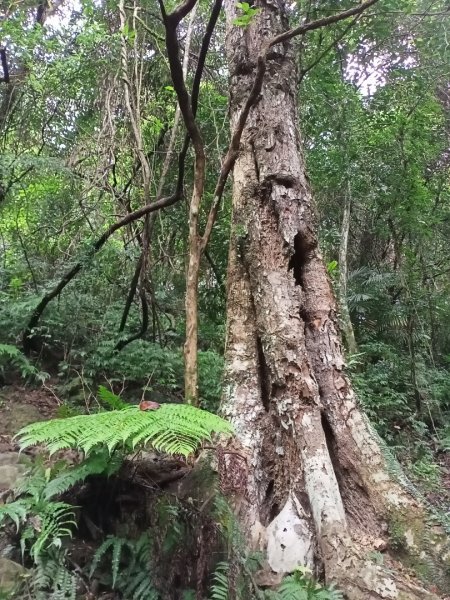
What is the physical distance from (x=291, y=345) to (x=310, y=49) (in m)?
5.12

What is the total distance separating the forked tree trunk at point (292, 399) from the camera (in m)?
2.30

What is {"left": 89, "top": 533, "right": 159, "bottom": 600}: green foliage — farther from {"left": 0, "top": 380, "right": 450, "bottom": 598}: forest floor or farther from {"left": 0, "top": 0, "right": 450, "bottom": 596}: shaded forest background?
{"left": 0, "top": 0, "right": 450, "bottom": 596}: shaded forest background

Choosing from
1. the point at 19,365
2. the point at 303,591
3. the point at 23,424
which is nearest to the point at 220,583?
the point at 303,591

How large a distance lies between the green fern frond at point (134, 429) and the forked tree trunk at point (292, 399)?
557mm

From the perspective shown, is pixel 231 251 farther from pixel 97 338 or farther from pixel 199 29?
pixel 199 29

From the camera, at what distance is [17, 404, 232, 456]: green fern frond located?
6.30 ft

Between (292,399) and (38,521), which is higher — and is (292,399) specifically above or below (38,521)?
above

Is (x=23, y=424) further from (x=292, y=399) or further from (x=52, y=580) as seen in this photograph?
(x=292, y=399)

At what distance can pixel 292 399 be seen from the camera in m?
2.68

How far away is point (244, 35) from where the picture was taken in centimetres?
407

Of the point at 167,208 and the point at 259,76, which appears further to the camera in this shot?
the point at 167,208

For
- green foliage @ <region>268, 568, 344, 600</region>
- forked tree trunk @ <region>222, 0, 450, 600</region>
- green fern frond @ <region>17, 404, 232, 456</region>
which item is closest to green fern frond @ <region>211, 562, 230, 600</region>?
green foliage @ <region>268, 568, 344, 600</region>

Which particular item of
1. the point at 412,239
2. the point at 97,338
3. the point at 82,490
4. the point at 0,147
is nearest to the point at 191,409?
the point at 82,490

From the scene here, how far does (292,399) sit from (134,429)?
40.1 inches
